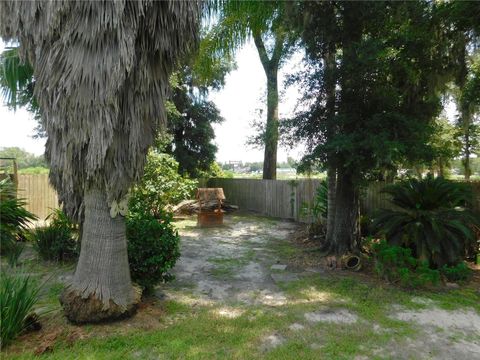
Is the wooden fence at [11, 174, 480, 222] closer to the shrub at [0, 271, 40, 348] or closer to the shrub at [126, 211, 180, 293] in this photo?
the shrub at [126, 211, 180, 293]

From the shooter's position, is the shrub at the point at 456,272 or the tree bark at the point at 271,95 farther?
the tree bark at the point at 271,95

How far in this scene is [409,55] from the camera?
5.91m

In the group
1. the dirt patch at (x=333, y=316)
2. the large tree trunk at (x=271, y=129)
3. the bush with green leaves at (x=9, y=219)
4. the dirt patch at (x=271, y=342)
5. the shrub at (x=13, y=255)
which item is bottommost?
the dirt patch at (x=271, y=342)

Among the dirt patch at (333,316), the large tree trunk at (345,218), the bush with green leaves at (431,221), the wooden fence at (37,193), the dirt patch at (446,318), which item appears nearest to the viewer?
the dirt patch at (446,318)

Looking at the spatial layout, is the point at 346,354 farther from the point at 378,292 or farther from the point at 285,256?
the point at 285,256

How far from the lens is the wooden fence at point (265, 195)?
887cm

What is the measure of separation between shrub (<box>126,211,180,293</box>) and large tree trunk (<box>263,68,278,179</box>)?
3.40 metres

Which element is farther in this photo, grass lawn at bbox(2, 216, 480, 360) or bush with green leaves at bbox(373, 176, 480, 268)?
bush with green leaves at bbox(373, 176, 480, 268)

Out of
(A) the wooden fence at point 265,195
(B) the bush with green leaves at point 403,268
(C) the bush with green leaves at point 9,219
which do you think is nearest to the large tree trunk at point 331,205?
(A) the wooden fence at point 265,195

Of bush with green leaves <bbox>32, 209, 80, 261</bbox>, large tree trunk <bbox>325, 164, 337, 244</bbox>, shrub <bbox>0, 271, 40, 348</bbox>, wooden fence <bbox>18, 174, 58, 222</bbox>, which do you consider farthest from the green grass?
wooden fence <bbox>18, 174, 58, 222</bbox>

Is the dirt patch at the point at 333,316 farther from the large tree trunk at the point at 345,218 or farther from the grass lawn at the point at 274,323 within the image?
the large tree trunk at the point at 345,218

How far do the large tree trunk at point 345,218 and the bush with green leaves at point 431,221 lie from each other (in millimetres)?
519

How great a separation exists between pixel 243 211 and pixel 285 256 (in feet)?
26.2

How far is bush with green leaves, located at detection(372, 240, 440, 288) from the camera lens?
506 cm
